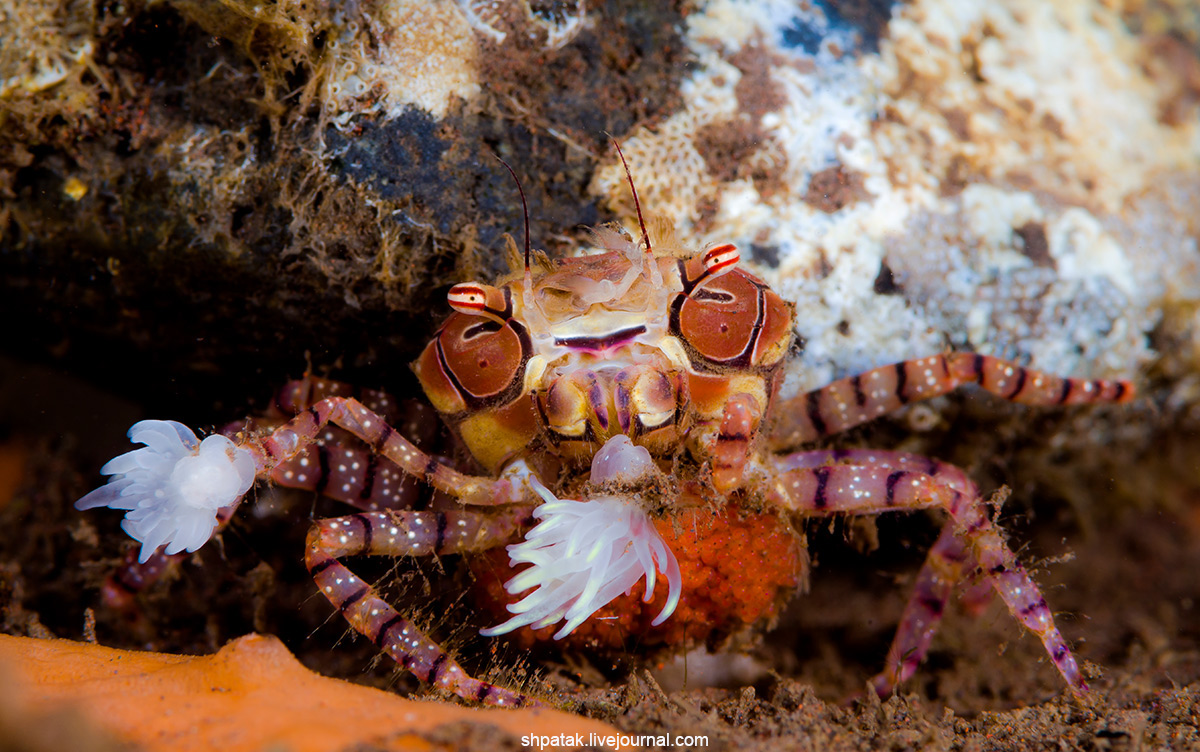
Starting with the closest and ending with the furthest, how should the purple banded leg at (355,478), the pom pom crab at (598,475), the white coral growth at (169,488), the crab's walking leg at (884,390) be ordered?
the white coral growth at (169,488)
the pom pom crab at (598,475)
the purple banded leg at (355,478)
the crab's walking leg at (884,390)

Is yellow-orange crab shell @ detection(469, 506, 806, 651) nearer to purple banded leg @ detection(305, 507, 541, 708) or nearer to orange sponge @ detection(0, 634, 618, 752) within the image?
purple banded leg @ detection(305, 507, 541, 708)

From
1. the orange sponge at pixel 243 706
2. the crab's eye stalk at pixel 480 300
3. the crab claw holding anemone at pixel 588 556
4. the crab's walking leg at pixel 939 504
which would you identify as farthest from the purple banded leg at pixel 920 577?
the orange sponge at pixel 243 706

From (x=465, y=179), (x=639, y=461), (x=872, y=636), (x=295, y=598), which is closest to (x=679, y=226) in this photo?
(x=465, y=179)

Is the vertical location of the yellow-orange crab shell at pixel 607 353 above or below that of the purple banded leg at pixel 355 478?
above

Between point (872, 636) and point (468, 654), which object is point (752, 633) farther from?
point (468, 654)

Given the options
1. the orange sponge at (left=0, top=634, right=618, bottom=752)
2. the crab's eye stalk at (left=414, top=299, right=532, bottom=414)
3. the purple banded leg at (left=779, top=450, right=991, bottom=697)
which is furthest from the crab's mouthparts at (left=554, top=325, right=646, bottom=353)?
the orange sponge at (left=0, top=634, right=618, bottom=752)

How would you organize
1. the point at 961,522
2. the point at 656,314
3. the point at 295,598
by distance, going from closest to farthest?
the point at 656,314, the point at 961,522, the point at 295,598

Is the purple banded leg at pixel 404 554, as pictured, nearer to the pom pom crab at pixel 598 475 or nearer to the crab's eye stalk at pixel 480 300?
the pom pom crab at pixel 598 475

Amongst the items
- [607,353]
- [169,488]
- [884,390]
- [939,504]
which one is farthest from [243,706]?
[884,390]
